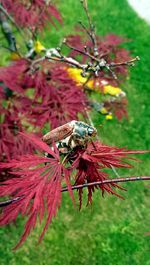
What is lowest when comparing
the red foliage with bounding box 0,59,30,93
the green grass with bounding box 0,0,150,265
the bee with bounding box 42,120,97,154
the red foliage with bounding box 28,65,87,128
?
the green grass with bounding box 0,0,150,265

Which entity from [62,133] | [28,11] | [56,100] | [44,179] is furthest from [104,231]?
[44,179]

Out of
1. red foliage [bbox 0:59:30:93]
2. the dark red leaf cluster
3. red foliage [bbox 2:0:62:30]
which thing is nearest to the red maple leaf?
the dark red leaf cluster

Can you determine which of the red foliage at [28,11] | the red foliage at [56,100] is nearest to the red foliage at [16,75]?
the red foliage at [56,100]

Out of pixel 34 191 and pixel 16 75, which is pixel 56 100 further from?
pixel 34 191


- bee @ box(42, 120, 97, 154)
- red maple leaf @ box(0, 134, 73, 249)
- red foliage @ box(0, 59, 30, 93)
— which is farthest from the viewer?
red foliage @ box(0, 59, 30, 93)

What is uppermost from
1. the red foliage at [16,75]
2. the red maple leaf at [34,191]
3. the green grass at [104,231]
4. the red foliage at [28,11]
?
the red foliage at [28,11]

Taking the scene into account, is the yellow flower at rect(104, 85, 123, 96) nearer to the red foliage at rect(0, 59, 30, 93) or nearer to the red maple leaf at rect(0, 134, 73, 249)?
the red foliage at rect(0, 59, 30, 93)

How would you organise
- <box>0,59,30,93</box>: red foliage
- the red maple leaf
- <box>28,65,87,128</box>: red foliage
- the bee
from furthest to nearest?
<box>0,59,30,93</box>: red foliage, <box>28,65,87,128</box>: red foliage, the bee, the red maple leaf

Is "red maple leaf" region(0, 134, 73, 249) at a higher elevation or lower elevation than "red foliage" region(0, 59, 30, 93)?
lower

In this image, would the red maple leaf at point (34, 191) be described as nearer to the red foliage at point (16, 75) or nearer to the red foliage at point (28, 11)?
the red foliage at point (16, 75)

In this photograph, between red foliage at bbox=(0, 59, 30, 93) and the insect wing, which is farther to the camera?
red foliage at bbox=(0, 59, 30, 93)
